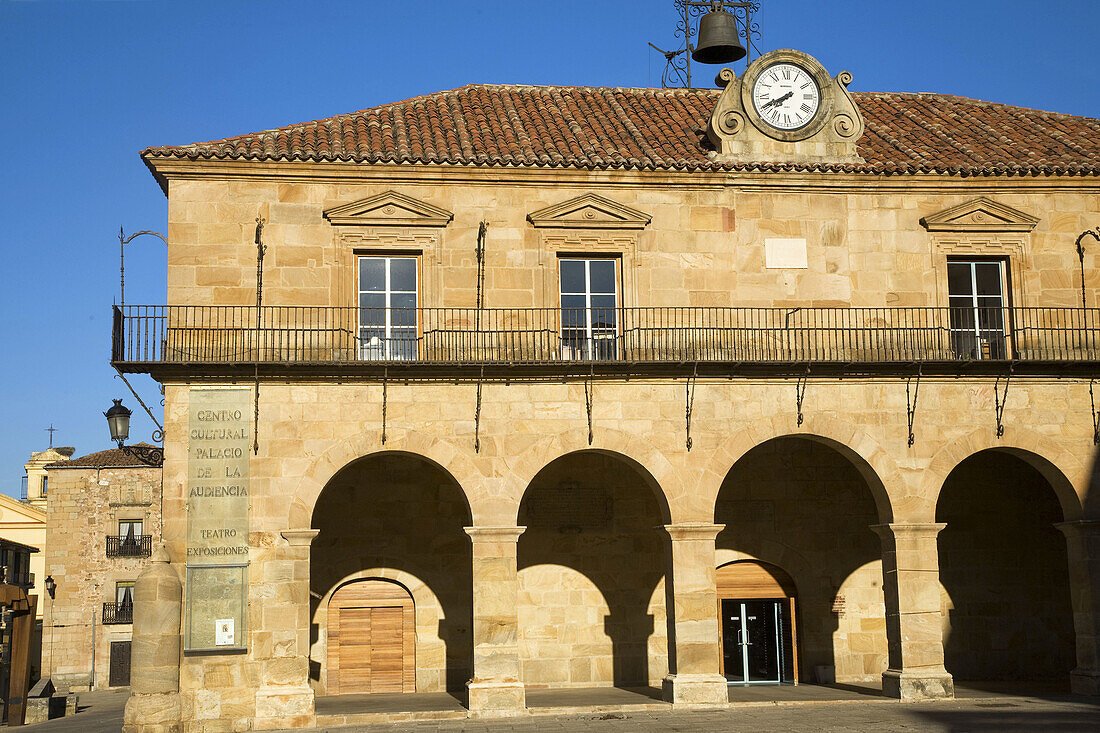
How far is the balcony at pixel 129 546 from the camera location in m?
41.7

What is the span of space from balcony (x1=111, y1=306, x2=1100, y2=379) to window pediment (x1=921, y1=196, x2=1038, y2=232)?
1462mm

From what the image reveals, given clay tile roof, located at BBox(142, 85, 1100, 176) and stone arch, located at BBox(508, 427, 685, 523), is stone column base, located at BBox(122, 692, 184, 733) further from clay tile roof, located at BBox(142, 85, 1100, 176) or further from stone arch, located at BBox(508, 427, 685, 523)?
clay tile roof, located at BBox(142, 85, 1100, 176)

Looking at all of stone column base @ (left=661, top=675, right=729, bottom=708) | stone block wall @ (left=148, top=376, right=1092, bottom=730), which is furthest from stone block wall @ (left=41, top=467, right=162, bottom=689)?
stone column base @ (left=661, top=675, right=729, bottom=708)

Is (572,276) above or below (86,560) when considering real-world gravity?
above

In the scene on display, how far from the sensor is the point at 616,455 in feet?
63.8

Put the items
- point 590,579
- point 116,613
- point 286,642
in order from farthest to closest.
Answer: point 116,613 → point 590,579 → point 286,642

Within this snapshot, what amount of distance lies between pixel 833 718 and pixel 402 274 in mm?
9689

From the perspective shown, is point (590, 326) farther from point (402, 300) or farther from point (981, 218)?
point (981, 218)

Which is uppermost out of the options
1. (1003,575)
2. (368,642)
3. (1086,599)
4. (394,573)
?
(394,573)

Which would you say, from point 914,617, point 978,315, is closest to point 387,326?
point 914,617

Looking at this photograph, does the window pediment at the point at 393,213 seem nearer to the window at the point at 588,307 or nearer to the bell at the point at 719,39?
the window at the point at 588,307

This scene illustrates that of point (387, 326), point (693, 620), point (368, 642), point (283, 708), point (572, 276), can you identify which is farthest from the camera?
point (368, 642)

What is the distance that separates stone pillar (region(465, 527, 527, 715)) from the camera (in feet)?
59.9

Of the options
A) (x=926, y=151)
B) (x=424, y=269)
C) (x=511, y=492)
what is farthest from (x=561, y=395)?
(x=926, y=151)
